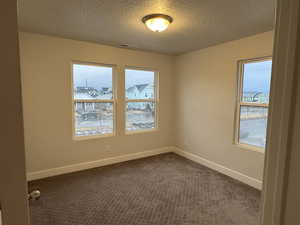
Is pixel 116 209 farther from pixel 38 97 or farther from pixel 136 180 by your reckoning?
pixel 38 97

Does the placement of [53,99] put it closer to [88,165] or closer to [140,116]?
[88,165]

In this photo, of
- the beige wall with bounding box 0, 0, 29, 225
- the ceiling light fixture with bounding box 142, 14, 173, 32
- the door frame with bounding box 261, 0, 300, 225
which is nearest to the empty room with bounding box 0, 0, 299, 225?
the ceiling light fixture with bounding box 142, 14, 173, 32

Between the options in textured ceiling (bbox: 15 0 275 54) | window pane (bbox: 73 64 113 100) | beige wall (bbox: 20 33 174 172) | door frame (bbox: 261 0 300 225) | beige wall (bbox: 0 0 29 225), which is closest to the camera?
door frame (bbox: 261 0 300 225)

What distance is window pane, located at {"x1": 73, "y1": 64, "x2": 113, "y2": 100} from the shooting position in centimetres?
346

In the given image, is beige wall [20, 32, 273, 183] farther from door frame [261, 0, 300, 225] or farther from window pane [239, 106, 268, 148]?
door frame [261, 0, 300, 225]

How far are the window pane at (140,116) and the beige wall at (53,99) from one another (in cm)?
32

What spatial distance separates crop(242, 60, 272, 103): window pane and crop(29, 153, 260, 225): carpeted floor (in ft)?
4.97

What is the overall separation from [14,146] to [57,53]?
2.93m

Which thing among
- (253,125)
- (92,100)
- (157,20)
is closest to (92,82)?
(92,100)

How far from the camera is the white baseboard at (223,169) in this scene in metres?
2.94

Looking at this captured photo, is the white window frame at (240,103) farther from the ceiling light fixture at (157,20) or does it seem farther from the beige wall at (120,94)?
the ceiling light fixture at (157,20)

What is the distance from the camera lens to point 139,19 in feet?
7.86

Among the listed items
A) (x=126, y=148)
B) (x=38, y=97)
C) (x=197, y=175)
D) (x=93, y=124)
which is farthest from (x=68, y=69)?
(x=197, y=175)

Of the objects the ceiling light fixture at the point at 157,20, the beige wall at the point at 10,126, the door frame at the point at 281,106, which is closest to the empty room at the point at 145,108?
the ceiling light fixture at the point at 157,20
